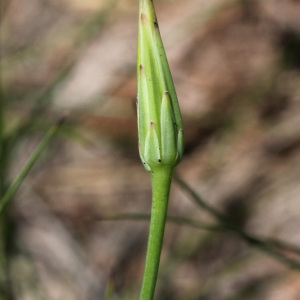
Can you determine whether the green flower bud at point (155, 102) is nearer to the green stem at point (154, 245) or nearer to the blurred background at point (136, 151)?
the green stem at point (154, 245)

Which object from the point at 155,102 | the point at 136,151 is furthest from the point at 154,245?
the point at 136,151

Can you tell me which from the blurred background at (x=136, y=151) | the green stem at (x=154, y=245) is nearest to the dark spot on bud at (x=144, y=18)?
the green stem at (x=154, y=245)

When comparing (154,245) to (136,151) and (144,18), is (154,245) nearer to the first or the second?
(144,18)

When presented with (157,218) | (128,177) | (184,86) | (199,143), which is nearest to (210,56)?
(184,86)

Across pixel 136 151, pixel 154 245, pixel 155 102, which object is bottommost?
pixel 136 151

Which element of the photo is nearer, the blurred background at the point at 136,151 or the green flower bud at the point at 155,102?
the green flower bud at the point at 155,102

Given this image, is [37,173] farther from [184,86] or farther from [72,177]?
[184,86]
